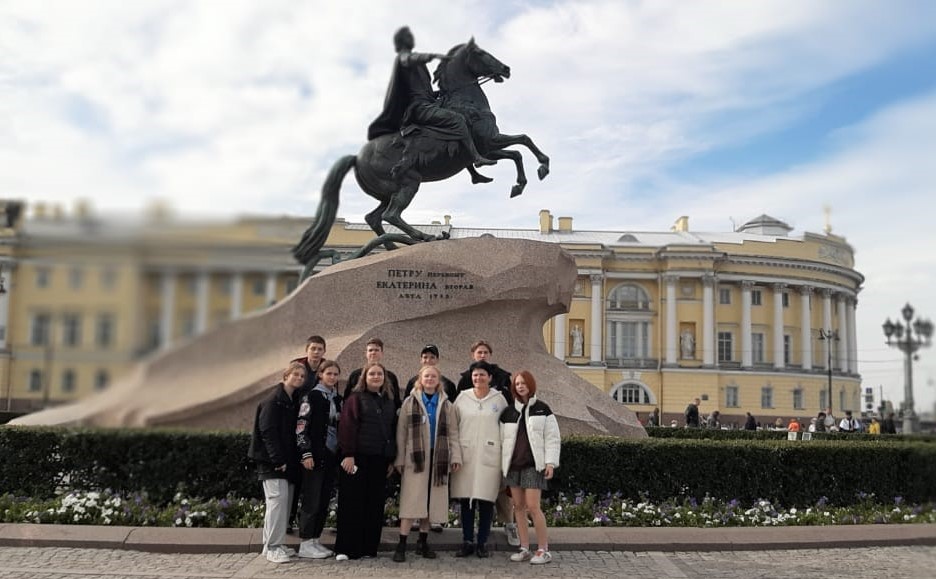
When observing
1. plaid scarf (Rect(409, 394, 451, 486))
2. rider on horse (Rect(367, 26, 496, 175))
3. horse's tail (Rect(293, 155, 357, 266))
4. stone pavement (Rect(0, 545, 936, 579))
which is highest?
rider on horse (Rect(367, 26, 496, 175))

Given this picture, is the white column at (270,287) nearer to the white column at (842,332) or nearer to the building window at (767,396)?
the building window at (767,396)

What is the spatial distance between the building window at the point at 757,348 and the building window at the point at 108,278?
235ft

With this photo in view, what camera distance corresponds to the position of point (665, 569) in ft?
21.0

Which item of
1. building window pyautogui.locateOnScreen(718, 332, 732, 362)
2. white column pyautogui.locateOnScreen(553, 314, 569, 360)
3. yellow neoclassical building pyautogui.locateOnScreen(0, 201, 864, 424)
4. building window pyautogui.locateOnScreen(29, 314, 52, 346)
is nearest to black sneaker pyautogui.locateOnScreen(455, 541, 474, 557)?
building window pyautogui.locateOnScreen(29, 314, 52, 346)

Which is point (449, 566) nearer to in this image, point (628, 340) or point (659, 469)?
point (659, 469)

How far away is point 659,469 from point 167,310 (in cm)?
807

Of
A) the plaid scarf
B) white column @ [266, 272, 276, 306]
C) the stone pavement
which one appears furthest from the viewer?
the plaid scarf

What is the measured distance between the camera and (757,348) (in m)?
A: 69.4

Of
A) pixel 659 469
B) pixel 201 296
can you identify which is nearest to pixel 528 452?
pixel 659 469

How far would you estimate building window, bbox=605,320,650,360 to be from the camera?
68.0 m

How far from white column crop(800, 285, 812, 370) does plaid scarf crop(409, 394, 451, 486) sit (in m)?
69.5

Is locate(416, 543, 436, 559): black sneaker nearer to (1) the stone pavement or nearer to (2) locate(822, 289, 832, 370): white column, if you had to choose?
(1) the stone pavement

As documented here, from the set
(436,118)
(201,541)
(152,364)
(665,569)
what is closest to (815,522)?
(665,569)

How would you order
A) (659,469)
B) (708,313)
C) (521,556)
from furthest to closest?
1. (708,313)
2. (659,469)
3. (521,556)
